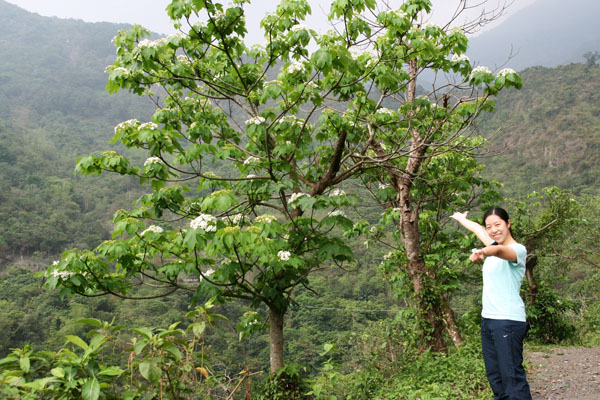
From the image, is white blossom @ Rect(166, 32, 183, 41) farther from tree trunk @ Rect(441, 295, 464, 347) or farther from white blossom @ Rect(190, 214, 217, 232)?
tree trunk @ Rect(441, 295, 464, 347)

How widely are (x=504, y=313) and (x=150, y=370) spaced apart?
1.68m

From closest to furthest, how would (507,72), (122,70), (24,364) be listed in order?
(24,364) < (122,70) < (507,72)

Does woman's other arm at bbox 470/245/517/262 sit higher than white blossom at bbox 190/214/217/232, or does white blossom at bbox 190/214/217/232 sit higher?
white blossom at bbox 190/214/217/232

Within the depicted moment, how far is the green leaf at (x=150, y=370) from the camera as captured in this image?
173 cm

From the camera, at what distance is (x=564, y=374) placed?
4227 millimetres

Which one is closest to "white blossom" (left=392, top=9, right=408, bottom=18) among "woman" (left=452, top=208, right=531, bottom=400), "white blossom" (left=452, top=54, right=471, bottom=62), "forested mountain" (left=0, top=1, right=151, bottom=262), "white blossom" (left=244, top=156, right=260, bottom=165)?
"white blossom" (left=452, top=54, right=471, bottom=62)

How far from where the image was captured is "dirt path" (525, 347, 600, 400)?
356 centimetres

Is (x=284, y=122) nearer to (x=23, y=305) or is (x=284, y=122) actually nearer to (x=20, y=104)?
(x=23, y=305)

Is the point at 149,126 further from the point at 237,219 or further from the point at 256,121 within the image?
the point at 237,219

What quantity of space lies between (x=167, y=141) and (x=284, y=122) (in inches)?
42.2

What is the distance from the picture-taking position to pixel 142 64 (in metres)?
3.31

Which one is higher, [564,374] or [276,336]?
[276,336]

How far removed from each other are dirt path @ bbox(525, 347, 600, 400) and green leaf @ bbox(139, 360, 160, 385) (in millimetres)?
3398

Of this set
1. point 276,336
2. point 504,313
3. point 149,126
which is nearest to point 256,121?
point 149,126
